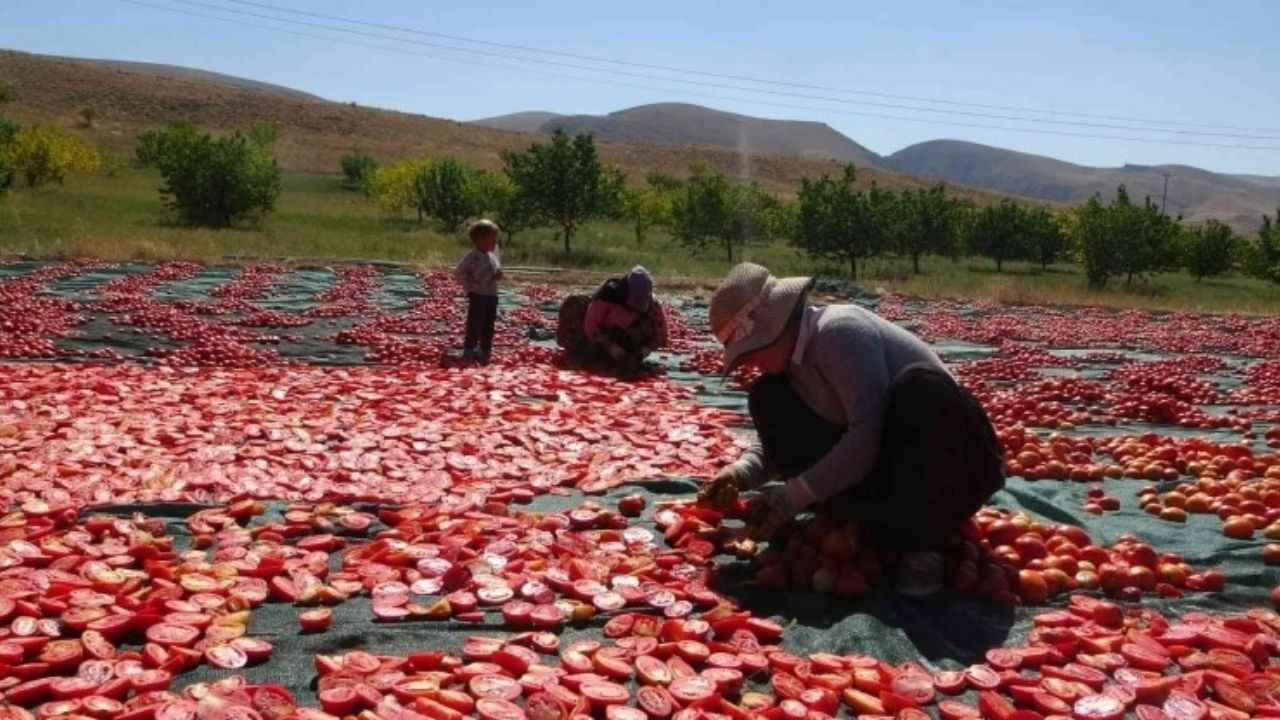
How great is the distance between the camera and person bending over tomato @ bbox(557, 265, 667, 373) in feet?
33.9

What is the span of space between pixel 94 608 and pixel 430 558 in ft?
3.96

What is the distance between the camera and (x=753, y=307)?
387 centimetres

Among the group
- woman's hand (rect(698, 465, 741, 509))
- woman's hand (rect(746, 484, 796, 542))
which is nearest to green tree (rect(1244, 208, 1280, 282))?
woman's hand (rect(698, 465, 741, 509))

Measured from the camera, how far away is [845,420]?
4098 millimetres

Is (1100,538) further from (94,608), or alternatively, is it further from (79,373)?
(79,373)

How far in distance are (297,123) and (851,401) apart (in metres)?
94.8

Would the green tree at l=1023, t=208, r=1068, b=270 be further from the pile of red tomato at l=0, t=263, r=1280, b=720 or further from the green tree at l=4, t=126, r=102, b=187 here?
the pile of red tomato at l=0, t=263, r=1280, b=720

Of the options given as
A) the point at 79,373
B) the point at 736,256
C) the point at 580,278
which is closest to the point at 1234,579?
the point at 79,373

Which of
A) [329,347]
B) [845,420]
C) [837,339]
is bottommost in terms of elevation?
[329,347]

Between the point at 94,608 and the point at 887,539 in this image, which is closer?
the point at 94,608

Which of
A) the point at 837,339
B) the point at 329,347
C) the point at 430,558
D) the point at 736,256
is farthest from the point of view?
the point at 736,256

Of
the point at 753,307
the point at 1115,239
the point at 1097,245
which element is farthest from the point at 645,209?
the point at 753,307

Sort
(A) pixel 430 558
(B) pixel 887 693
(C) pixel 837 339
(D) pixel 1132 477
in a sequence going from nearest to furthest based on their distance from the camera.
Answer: (B) pixel 887 693
(C) pixel 837 339
(A) pixel 430 558
(D) pixel 1132 477

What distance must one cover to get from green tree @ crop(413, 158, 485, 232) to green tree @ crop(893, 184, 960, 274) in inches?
661
